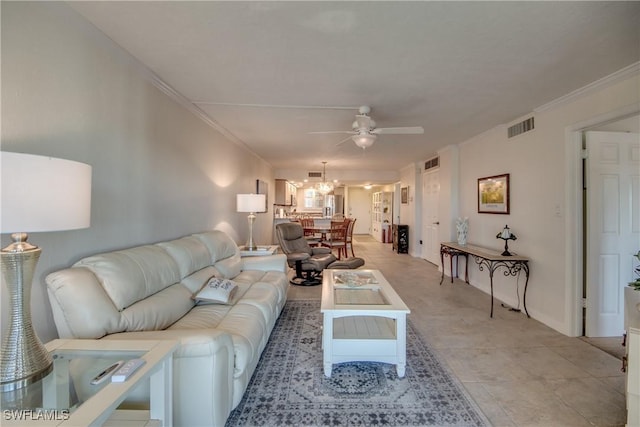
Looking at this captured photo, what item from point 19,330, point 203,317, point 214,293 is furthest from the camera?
point 214,293

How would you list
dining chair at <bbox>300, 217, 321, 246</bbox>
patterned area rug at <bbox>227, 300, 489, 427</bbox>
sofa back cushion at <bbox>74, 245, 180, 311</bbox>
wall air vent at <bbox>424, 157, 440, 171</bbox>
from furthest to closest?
dining chair at <bbox>300, 217, 321, 246</bbox>, wall air vent at <bbox>424, 157, 440, 171</bbox>, patterned area rug at <bbox>227, 300, 489, 427</bbox>, sofa back cushion at <bbox>74, 245, 180, 311</bbox>

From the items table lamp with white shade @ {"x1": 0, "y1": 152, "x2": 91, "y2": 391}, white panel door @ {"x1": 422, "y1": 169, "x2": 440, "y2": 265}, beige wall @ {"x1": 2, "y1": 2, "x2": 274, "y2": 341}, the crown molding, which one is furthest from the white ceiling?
white panel door @ {"x1": 422, "y1": 169, "x2": 440, "y2": 265}

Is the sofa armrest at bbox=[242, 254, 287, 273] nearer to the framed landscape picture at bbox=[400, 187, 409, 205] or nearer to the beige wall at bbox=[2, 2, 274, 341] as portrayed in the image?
the beige wall at bbox=[2, 2, 274, 341]

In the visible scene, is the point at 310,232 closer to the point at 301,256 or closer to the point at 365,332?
the point at 301,256

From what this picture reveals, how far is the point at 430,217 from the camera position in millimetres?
6363

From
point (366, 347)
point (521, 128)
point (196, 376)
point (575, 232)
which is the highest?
point (521, 128)

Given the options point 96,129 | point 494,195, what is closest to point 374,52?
point 96,129

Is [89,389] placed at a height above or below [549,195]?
below

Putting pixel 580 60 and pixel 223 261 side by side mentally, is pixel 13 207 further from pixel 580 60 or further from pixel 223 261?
pixel 580 60

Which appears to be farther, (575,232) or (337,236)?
(337,236)

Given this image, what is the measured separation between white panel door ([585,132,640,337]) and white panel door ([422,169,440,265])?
3.08m

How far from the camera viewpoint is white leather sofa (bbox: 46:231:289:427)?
1.36 m

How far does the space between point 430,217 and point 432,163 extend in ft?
4.02

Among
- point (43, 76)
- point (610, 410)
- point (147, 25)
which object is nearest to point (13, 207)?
point (43, 76)
